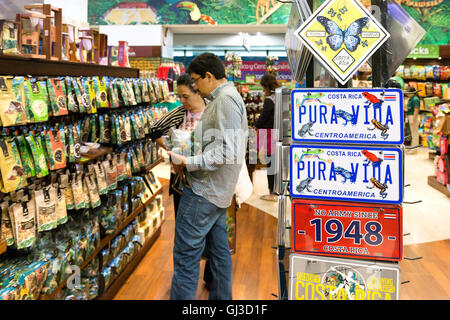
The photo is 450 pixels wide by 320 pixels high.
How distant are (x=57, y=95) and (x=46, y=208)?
618 mm

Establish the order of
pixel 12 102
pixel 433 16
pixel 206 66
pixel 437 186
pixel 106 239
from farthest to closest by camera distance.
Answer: pixel 433 16 → pixel 437 186 → pixel 106 239 → pixel 206 66 → pixel 12 102

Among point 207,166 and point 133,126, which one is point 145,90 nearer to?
point 133,126

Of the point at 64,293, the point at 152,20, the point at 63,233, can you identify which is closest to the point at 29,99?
the point at 63,233

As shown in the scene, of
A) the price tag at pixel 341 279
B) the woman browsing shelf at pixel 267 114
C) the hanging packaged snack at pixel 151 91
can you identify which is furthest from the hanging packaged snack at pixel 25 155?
the woman browsing shelf at pixel 267 114

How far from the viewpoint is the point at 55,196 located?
86.1 inches

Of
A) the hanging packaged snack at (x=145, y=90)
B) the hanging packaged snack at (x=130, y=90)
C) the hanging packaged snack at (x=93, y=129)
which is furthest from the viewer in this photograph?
the hanging packaged snack at (x=145, y=90)

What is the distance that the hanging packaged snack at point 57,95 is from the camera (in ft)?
7.13

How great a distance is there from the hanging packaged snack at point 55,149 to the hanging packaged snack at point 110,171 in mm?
654

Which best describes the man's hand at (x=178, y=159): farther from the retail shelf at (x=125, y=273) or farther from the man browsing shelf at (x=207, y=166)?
the retail shelf at (x=125, y=273)

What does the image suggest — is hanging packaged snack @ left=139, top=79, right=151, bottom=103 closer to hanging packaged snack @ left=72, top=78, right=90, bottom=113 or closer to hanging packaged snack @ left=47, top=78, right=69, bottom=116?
hanging packaged snack @ left=72, top=78, right=90, bottom=113

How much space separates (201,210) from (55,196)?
80cm

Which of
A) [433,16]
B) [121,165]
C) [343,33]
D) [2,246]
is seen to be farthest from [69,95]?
[433,16]

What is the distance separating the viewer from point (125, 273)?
10.2ft

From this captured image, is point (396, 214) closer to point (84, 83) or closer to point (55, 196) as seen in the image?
point (55, 196)
